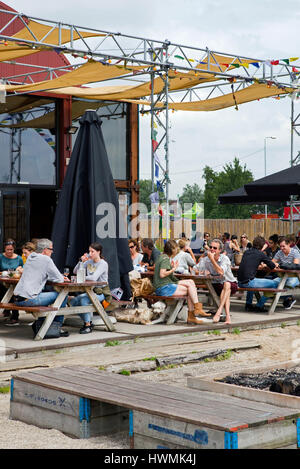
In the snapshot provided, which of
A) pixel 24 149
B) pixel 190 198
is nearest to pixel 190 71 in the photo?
pixel 24 149

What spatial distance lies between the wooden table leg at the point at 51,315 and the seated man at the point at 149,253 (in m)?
2.83

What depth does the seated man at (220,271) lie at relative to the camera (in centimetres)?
952

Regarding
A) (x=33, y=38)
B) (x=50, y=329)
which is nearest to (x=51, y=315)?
(x=50, y=329)

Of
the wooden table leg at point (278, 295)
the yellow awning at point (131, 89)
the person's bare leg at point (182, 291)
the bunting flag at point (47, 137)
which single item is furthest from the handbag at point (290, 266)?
the bunting flag at point (47, 137)

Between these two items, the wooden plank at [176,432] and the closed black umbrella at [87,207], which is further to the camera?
the closed black umbrella at [87,207]

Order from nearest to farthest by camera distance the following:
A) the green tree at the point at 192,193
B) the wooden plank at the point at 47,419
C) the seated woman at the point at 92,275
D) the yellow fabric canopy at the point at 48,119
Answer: the wooden plank at the point at 47,419
the seated woman at the point at 92,275
the yellow fabric canopy at the point at 48,119
the green tree at the point at 192,193

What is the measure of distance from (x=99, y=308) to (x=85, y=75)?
21.5ft

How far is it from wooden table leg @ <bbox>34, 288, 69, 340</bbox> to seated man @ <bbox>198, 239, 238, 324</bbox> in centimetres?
241

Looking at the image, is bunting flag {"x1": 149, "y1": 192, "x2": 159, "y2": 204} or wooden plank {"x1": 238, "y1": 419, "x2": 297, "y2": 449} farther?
bunting flag {"x1": 149, "y1": 192, "x2": 159, "y2": 204}

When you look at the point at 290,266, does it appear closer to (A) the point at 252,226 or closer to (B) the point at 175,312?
(B) the point at 175,312

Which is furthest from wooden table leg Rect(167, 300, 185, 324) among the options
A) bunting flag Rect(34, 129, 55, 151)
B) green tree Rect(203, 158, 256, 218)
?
green tree Rect(203, 158, 256, 218)

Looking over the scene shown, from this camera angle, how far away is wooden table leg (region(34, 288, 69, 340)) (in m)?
7.68

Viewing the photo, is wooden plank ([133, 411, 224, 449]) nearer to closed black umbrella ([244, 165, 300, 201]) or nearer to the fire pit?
the fire pit

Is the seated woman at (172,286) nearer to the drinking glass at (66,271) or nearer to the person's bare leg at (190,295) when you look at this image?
the person's bare leg at (190,295)
